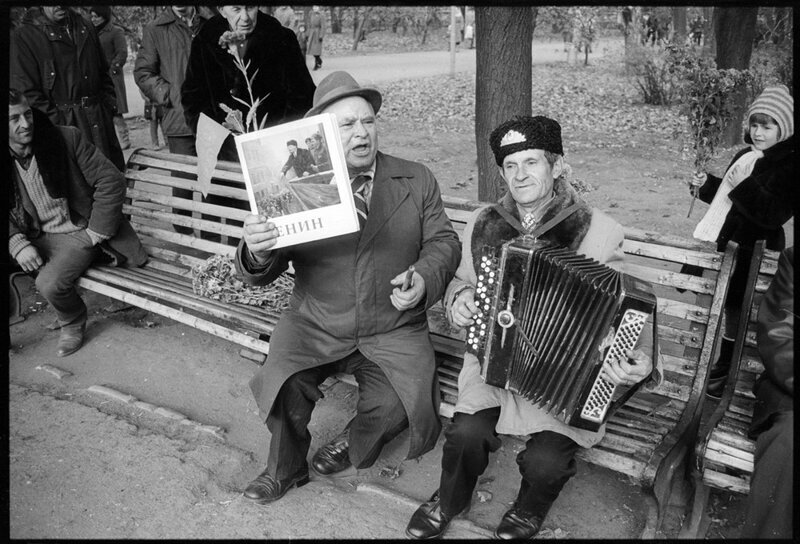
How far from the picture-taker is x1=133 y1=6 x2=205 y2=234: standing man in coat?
5.83 meters

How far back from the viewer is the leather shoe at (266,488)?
10.5 feet

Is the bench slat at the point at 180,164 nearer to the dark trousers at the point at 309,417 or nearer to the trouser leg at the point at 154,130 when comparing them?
the dark trousers at the point at 309,417

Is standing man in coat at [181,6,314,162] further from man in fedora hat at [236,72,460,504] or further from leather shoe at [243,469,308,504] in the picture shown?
leather shoe at [243,469,308,504]

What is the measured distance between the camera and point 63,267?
4.54m

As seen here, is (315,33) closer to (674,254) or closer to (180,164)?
(180,164)

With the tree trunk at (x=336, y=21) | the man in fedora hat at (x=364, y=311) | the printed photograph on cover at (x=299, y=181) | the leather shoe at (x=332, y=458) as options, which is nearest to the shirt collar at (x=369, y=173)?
the man in fedora hat at (x=364, y=311)

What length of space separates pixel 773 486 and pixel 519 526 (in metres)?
1.00

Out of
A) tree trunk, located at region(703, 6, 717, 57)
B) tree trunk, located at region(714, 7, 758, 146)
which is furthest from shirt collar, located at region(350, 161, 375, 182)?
tree trunk, located at region(703, 6, 717, 57)

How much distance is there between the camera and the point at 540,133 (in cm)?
292

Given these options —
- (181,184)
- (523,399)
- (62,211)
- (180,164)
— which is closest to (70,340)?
(62,211)

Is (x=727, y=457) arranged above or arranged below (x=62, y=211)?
below

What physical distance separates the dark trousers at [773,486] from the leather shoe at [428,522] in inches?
46.6

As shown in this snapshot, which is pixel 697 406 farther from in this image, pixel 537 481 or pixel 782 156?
pixel 782 156

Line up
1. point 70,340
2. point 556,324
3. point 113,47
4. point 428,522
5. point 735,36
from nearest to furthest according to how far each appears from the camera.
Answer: point 556,324
point 428,522
point 70,340
point 735,36
point 113,47
